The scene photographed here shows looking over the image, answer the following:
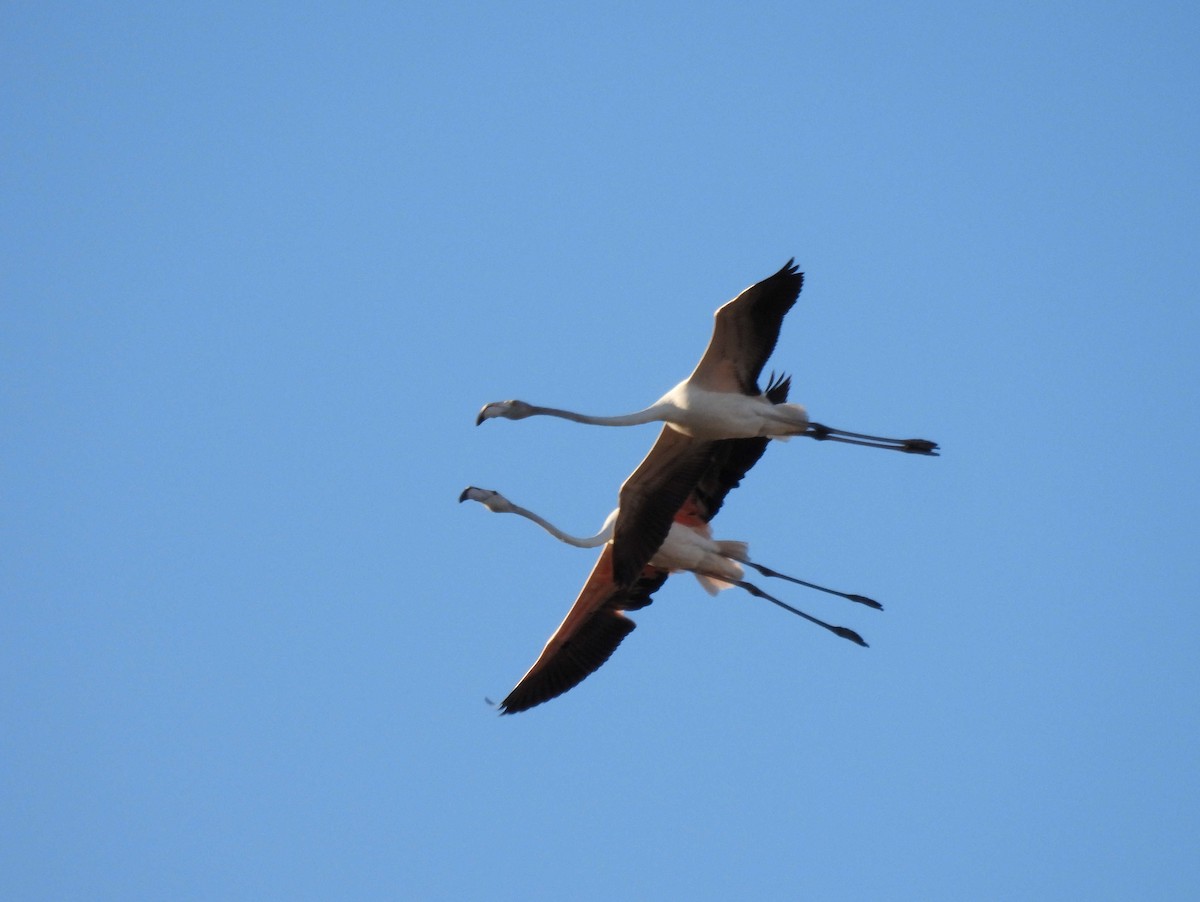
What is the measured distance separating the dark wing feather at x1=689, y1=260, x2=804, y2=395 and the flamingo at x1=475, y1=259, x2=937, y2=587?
10mm

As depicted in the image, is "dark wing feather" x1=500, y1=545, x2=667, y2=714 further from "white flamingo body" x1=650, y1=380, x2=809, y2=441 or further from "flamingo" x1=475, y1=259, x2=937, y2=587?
"white flamingo body" x1=650, y1=380, x2=809, y2=441

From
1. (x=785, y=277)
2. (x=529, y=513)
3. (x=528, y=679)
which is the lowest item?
(x=528, y=679)

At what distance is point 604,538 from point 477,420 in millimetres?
3027

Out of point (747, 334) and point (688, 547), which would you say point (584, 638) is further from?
point (747, 334)

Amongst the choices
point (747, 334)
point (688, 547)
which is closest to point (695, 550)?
point (688, 547)

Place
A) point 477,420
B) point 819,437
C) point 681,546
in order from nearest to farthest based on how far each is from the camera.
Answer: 1. point 477,420
2. point 819,437
3. point 681,546

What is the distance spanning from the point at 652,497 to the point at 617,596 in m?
2.09

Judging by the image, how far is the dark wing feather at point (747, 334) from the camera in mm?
20750

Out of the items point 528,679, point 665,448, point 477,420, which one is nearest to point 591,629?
point 528,679

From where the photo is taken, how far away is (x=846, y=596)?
917 inches

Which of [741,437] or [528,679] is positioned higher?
[741,437]

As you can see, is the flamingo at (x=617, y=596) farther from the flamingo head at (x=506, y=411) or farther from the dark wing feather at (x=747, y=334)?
the flamingo head at (x=506, y=411)

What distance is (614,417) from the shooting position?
21094 millimetres

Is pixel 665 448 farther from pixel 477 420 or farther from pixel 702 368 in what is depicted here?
pixel 477 420
